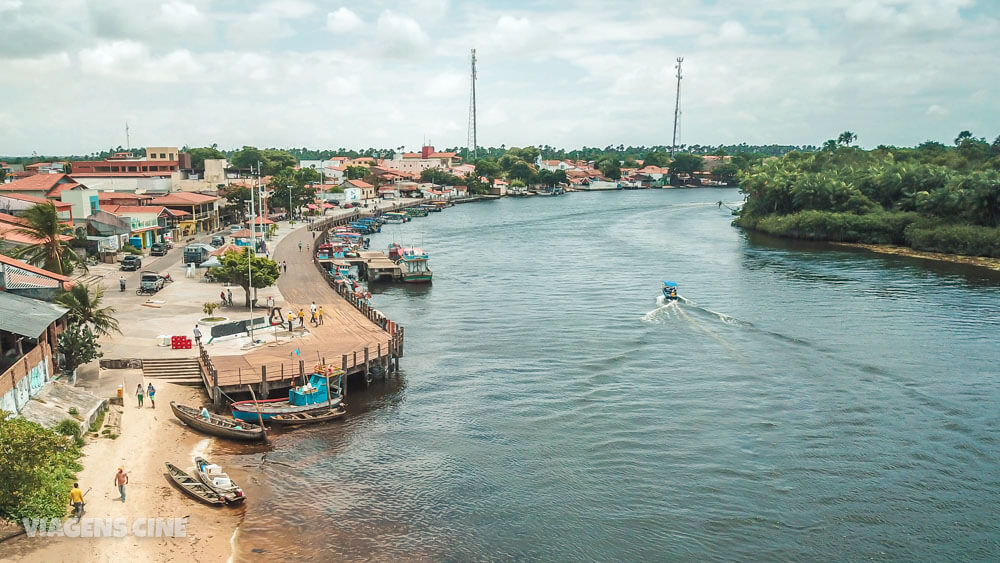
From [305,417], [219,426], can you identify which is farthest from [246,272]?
[219,426]

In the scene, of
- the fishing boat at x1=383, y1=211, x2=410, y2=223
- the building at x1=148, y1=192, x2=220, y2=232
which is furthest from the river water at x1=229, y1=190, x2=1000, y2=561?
the fishing boat at x1=383, y1=211, x2=410, y2=223

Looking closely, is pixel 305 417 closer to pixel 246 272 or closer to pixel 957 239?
pixel 246 272

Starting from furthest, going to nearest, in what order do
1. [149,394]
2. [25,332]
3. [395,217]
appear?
1. [395,217]
2. [149,394]
3. [25,332]

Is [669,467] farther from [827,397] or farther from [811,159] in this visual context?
[811,159]

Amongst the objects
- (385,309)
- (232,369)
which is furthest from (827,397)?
(385,309)

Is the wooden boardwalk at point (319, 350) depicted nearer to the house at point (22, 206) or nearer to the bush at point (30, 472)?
the bush at point (30, 472)
